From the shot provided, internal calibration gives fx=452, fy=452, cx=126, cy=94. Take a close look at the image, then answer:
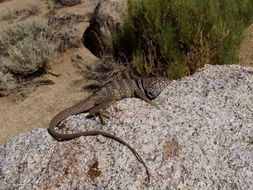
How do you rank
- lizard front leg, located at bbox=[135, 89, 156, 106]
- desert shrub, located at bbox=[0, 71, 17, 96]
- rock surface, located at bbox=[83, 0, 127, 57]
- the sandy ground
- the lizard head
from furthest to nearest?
rock surface, located at bbox=[83, 0, 127, 57] → desert shrub, located at bbox=[0, 71, 17, 96] → the sandy ground → the lizard head → lizard front leg, located at bbox=[135, 89, 156, 106]

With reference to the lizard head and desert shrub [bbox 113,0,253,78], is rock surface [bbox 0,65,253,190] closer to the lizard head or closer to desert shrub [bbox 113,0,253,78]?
the lizard head

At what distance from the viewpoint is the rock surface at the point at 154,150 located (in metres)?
3.72

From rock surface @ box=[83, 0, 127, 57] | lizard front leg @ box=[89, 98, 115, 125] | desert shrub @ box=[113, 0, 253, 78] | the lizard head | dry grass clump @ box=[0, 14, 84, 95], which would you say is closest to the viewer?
lizard front leg @ box=[89, 98, 115, 125]

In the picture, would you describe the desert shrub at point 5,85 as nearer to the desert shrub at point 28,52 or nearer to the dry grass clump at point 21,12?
the desert shrub at point 28,52

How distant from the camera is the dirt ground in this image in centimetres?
757

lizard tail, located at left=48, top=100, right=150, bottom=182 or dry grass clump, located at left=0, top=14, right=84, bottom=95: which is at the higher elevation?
lizard tail, located at left=48, top=100, right=150, bottom=182

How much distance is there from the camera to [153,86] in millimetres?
4820

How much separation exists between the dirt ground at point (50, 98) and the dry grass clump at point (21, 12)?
375cm

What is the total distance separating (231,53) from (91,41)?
3.59 meters

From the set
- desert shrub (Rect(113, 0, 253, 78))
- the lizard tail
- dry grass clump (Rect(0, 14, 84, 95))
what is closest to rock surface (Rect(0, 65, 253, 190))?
the lizard tail

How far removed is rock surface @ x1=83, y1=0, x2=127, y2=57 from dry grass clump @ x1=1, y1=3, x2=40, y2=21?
407cm

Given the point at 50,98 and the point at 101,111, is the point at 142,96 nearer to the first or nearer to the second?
the point at 101,111

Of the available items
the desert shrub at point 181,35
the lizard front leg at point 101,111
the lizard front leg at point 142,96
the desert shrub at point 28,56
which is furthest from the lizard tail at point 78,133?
the desert shrub at point 28,56

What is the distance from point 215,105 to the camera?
4434mm
